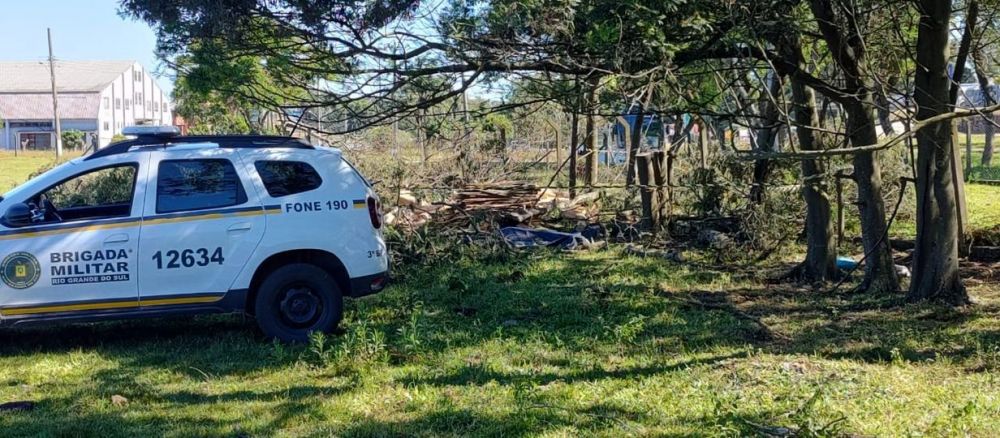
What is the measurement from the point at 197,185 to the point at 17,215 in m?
1.40

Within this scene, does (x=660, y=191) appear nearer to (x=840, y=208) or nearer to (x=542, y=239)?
(x=542, y=239)

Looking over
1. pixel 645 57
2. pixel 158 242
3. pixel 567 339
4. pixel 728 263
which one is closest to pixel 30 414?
pixel 158 242

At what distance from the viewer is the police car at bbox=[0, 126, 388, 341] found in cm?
682

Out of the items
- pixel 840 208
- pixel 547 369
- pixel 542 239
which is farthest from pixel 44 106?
pixel 547 369

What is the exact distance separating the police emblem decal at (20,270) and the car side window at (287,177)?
1.95m

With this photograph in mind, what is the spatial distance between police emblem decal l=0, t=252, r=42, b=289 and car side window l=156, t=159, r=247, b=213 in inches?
41.2

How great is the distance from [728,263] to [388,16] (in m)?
6.01

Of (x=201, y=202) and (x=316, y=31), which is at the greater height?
(x=316, y=31)

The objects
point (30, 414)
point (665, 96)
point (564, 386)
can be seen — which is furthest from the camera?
point (665, 96)

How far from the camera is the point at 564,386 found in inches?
231

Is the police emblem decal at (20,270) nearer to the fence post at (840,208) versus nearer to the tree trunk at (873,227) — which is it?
the tree trunk at (873,227)

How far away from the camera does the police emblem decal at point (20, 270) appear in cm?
671

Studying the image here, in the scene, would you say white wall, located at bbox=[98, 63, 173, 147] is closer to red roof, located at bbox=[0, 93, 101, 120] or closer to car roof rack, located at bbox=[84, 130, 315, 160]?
red roof, located at bbox=[0, 93, 101, 120]

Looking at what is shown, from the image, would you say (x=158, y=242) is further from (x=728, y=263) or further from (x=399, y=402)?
(x=728, y=263)
